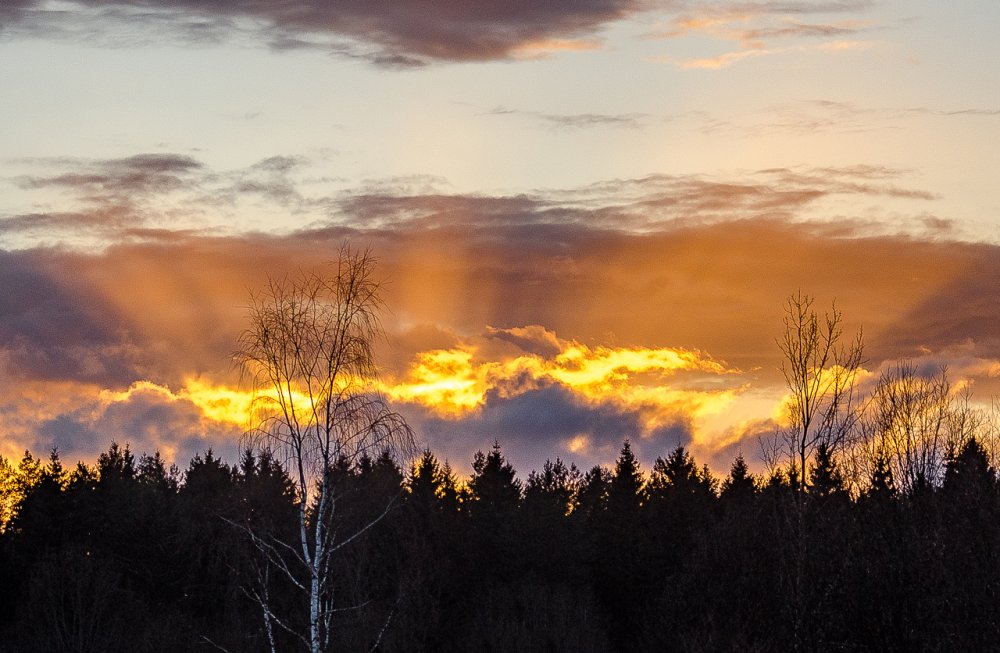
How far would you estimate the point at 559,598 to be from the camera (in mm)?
57094

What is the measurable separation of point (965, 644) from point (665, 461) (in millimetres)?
52581

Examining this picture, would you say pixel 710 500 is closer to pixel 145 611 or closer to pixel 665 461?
pixel 665 461

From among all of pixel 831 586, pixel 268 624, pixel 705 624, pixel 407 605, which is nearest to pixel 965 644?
pixel 831 586

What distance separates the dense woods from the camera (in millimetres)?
28734

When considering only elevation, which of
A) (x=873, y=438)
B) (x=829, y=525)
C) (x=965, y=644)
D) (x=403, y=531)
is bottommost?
Answer: (x=965, y=644)

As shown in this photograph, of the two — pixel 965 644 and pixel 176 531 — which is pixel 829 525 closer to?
pixel 965 644

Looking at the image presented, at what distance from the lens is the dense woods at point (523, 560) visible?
28734 millimetres

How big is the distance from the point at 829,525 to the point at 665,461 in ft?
152

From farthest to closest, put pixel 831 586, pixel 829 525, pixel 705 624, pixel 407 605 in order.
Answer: pixel 407 605, pixel 705 624, pixel 829 525, pixel 831 586

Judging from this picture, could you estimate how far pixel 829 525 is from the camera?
31.8 metres

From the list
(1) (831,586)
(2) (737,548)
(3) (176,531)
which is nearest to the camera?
(1) (831,586)

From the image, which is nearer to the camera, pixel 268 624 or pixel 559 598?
pixel 268 624

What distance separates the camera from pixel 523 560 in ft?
217

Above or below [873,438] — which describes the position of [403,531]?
below
